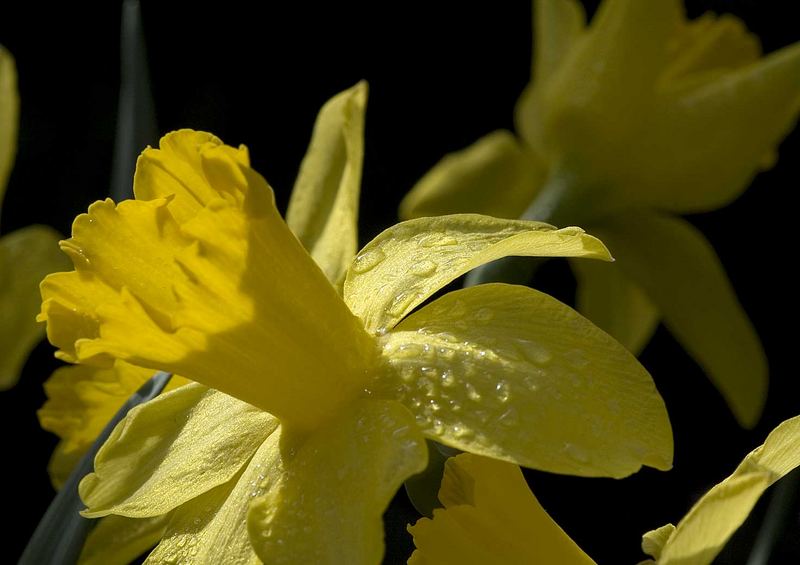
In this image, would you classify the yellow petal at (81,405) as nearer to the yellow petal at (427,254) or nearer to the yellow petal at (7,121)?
the yellow petal at (427,254)

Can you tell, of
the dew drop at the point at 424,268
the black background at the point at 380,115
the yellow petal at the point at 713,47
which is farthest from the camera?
the black background at the point at 380,115

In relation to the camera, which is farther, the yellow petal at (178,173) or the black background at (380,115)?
the black background at (380,115)

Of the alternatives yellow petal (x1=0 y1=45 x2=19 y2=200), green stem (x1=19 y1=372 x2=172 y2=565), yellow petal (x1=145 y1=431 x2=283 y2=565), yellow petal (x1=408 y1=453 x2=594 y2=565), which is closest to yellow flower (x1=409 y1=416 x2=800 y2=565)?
yellow petal (x1=408 y1=453 x2=594 y2=565)

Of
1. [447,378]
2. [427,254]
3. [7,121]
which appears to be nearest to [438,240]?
[427,254]

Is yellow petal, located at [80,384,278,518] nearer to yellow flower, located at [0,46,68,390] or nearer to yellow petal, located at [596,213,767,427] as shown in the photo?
yellow flower, located at [0,46,68,390]

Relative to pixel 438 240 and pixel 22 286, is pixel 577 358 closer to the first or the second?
pixel 438 240

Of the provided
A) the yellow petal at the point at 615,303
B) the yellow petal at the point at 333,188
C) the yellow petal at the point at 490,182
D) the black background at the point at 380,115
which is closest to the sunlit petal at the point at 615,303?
the yellow petal at the point at 615,303
